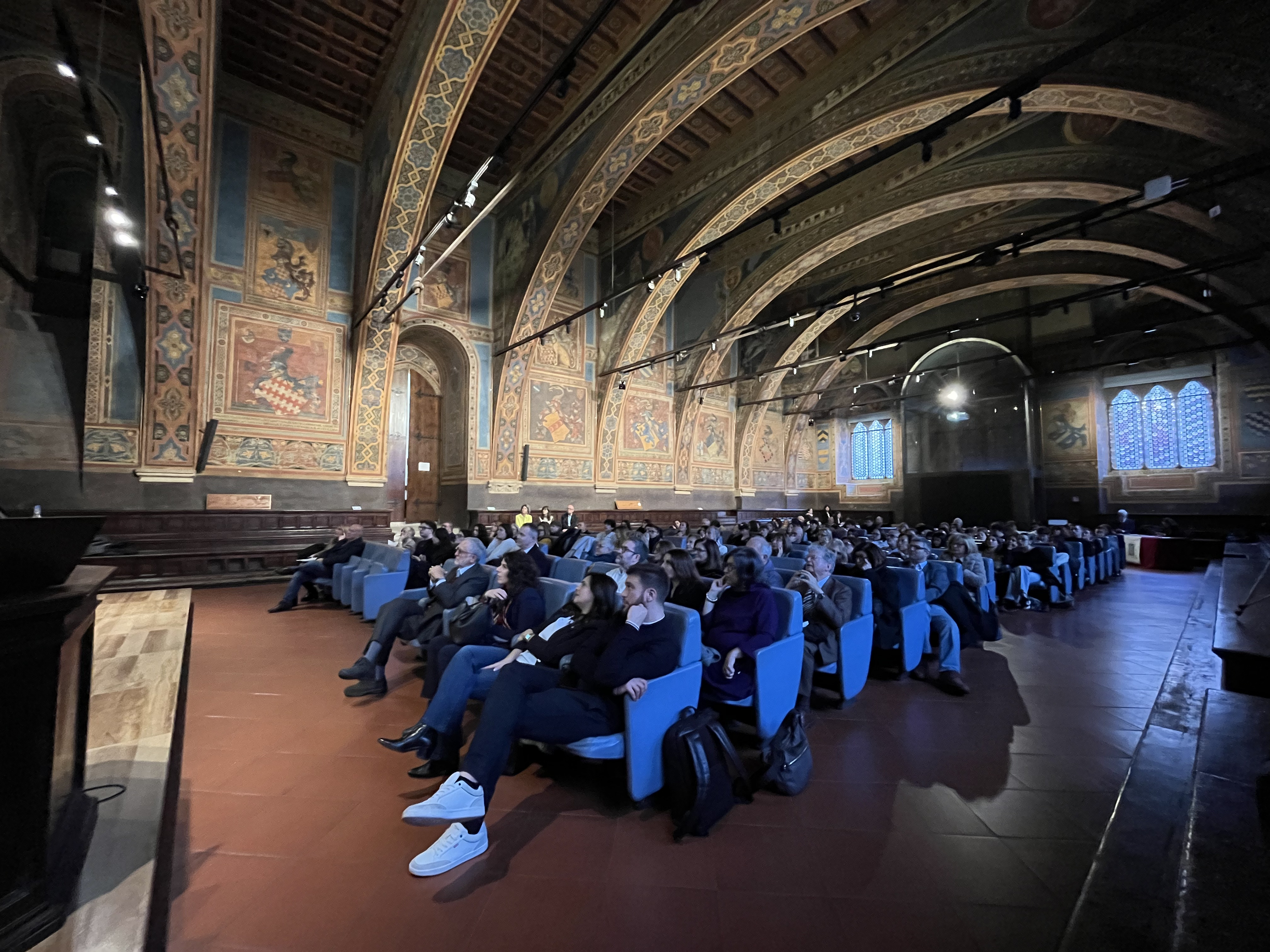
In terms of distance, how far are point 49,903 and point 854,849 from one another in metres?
2.52

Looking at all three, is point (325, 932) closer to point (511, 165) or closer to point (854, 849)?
point (854, 849)

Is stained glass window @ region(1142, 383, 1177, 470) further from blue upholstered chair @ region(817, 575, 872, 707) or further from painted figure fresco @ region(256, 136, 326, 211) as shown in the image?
painted figure fresco @ region(256, 136, 326, 211)

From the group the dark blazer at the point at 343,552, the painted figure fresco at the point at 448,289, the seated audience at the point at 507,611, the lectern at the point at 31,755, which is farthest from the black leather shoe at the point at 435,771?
the painted figure fresco at the point at 448,289

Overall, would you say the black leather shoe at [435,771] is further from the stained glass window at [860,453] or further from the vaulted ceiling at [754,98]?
the stained glass window at [860,453]

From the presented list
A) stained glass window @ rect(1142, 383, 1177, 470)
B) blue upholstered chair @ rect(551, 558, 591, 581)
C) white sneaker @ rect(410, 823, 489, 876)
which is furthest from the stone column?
stained glass window @ rect(1142, 383, 1177, 470)

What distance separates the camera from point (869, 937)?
154cm

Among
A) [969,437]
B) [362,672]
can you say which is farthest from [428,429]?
[969,437]

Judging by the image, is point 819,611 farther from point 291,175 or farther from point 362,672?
point 291,175

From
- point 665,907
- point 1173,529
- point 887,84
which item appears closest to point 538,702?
point 665,907

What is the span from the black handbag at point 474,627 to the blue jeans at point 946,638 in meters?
3.33

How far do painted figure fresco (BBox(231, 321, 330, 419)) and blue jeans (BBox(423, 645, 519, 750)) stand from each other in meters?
9.46

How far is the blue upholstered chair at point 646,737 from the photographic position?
2.13 m

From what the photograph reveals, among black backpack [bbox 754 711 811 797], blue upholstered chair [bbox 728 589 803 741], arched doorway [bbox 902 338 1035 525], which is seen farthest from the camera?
arched doorway [bbox 902 338 1035 525]

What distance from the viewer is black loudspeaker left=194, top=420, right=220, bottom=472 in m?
8.88
